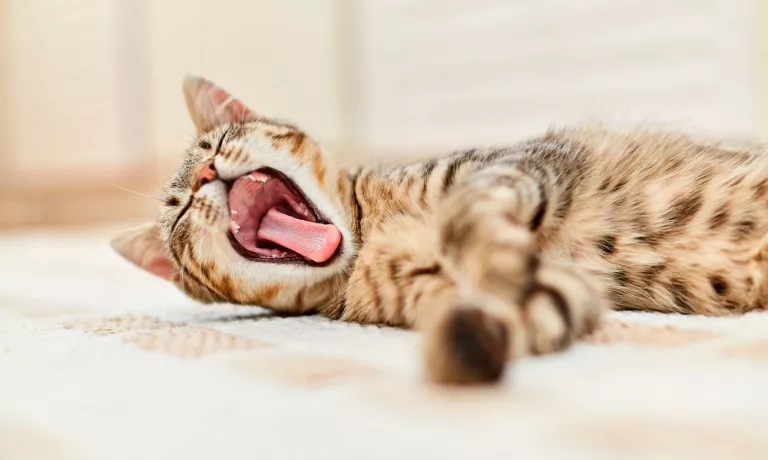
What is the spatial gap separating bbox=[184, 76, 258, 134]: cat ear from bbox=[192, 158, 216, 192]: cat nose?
9.4 inches

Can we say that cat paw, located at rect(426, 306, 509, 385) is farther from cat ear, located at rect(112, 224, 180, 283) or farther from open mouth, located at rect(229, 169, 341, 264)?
cat ear, located at rect(112, 224, 180, 283)

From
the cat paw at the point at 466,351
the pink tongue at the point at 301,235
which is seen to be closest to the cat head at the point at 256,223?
the pink tongue at the point at 301,235

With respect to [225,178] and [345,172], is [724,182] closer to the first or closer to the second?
[345,172]

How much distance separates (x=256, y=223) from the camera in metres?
1.26

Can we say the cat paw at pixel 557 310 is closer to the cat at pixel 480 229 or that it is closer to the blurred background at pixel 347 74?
the cat at pixel 480 229

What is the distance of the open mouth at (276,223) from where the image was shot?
1185 mm

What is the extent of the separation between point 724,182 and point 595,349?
532mm

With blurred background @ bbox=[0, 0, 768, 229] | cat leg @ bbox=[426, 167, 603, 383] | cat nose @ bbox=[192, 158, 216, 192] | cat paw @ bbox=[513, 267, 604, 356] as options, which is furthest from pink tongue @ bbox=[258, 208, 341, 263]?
blurred background @ bbox=[0, 0, 768, 229]

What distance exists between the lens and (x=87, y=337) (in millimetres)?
1046

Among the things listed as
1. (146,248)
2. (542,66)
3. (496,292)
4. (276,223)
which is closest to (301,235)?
(276,223)

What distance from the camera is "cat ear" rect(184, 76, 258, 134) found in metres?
1.54

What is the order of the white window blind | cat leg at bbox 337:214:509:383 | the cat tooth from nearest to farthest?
cat leg at bbox 337:214:509:383, the cat tooth, the white window blind

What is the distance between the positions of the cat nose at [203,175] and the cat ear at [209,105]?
24 cm

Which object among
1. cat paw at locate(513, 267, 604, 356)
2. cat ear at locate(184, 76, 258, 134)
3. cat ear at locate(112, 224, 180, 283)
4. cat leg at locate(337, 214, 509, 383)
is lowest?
cat ear at locate(112, 224, 180, 283)
